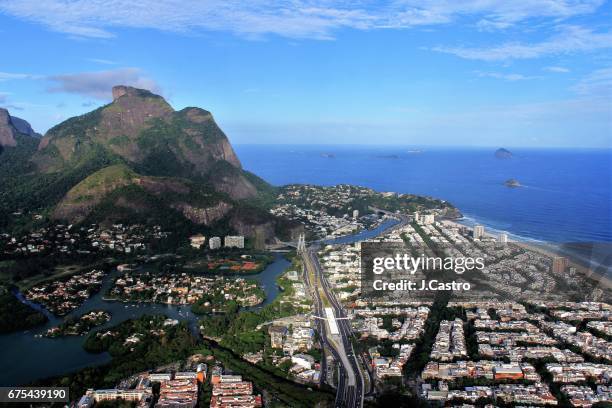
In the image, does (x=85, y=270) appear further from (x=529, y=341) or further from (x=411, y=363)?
(x=529, y=341)

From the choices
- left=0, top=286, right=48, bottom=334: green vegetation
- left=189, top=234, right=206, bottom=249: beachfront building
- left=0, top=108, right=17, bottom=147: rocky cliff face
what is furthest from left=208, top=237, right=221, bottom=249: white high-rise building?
left=0, top=108, right=17, bottom=147: rocky cliff face

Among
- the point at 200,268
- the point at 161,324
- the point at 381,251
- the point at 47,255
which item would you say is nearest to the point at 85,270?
the point at 47,255

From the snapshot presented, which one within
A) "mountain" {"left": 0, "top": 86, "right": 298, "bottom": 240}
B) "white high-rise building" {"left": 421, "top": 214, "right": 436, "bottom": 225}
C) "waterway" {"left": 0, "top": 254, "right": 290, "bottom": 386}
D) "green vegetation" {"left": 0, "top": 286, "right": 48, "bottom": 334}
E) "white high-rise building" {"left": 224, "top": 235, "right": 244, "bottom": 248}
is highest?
"mountain" {"left": 0, "top": 86, "right": 298, "bottom": 240}

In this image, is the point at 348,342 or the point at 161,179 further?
the point at 161,179

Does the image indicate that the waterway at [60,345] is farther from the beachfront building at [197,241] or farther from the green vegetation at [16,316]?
the beachfront building at [197,241]

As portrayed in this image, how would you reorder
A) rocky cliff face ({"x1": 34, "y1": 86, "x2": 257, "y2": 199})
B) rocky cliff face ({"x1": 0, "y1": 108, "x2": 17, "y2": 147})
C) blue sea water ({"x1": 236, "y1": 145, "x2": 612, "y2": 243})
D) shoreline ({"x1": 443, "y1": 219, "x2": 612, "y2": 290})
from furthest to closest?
rocky cliff face ({"x1": 0, "y1": 108, "x2": 17, "y2": 147}) < rocky cliff face ({"x1": 34, "y1": 86, "x2": 257, "y2": 199}) < blue sea water ({"x1": 236, "y1": 145, "x2": 612, "y2": 243}) < shoreline ({"x1": 443, "y1": 219, "x2": 612, "y2": 290})

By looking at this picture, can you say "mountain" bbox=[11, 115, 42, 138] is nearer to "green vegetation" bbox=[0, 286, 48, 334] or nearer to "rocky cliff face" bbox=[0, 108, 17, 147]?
"rocky cliff face" bbox=[0, 108, 17, 147]
